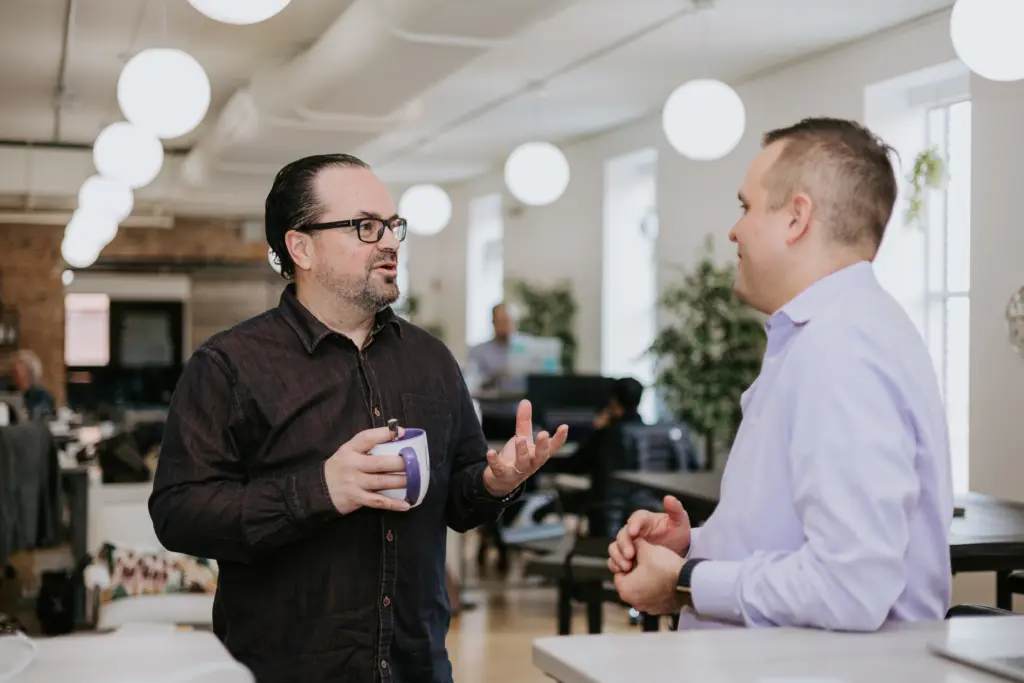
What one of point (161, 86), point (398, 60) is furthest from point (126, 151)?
point (161, 86)

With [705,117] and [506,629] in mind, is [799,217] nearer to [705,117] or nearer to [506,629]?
[705,117]

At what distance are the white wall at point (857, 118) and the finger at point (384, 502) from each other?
4.83 m

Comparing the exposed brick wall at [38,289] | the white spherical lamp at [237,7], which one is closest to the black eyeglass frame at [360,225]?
the white spherical lamp at [237,7]

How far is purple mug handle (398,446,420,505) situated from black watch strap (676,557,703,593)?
43cm

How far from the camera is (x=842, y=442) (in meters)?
1.52

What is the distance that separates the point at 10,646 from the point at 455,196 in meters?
13.4

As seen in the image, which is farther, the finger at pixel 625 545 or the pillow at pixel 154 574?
the pillow at pixel 154 574

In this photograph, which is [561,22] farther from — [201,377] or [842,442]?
[842,442]

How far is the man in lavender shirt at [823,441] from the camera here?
1.51 metres

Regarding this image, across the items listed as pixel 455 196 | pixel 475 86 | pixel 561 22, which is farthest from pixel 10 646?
pixel 455 196

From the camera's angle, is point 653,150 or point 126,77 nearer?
point 126,77

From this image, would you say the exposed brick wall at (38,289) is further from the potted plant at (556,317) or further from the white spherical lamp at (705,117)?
the white spherical lamp at (705,117)

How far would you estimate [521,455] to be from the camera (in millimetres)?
2027

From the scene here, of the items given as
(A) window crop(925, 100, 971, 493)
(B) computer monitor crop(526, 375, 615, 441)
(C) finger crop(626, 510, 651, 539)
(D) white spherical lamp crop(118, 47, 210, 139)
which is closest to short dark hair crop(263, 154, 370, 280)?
(C) finger crop(626, 510, 651, 539)
